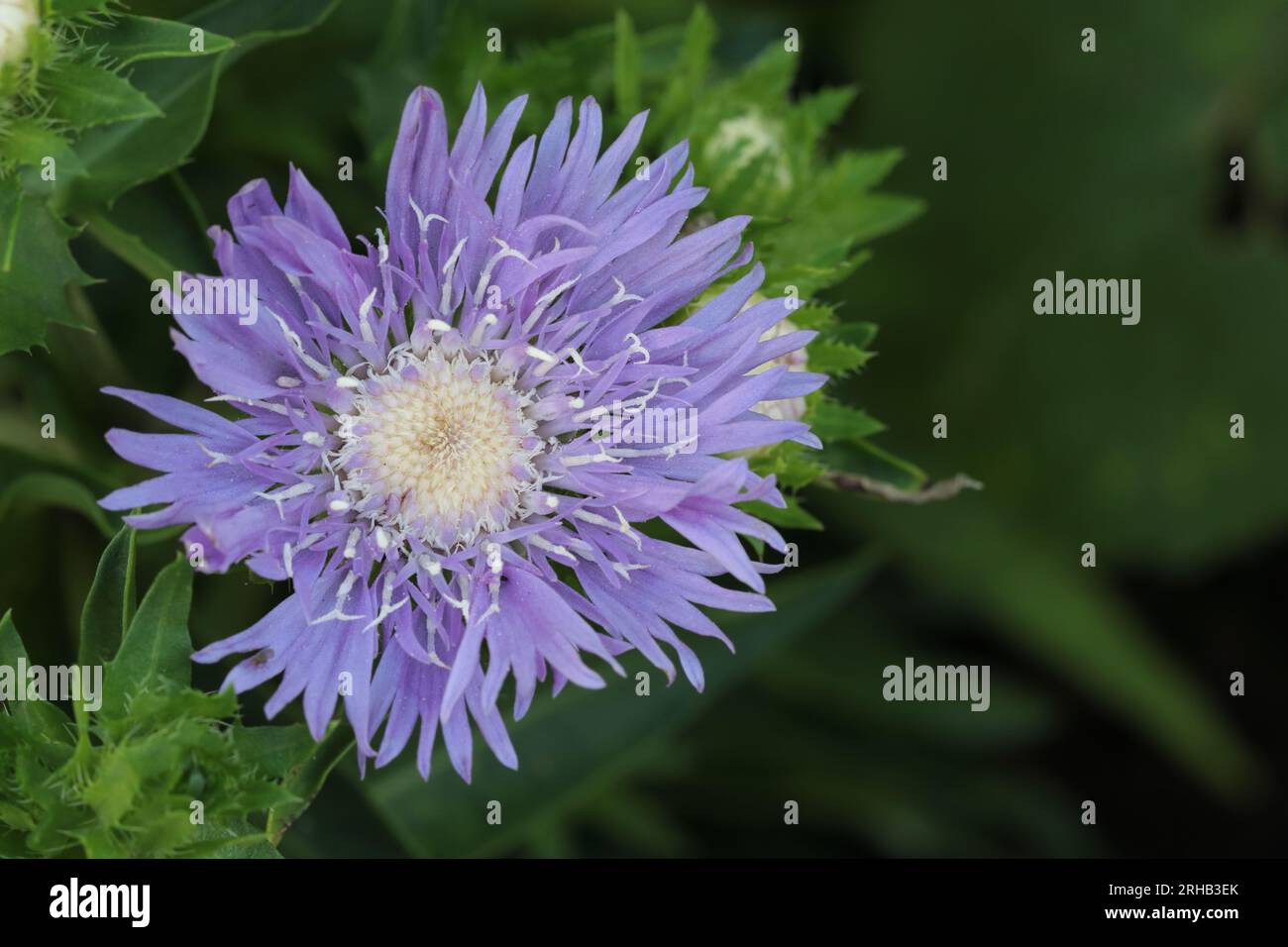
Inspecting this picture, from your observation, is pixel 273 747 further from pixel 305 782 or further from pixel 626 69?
pixel 626 69

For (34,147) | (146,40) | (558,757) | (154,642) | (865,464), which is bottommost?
(558,757)

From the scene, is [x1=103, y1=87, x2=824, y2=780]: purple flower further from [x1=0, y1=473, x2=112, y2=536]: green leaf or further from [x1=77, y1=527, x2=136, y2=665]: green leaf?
[x1=0, y1=473, x2=112, y2=536]: green leaf

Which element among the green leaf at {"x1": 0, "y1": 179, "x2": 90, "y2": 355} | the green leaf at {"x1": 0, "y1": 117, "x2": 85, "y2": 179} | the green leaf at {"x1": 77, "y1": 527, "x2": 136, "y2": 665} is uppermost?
the green leaf at {"x1": 0, "y1": 117, "x2": 85, "y2": 179}

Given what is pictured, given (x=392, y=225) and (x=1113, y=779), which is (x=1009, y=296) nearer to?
(x=1113, y=779)

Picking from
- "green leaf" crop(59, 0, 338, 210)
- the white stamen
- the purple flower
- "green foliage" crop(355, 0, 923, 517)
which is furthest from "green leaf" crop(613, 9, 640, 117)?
the white stamen

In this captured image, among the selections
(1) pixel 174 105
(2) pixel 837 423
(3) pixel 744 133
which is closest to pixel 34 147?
(1) pixel 174 105

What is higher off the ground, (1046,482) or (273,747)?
(1046,482)

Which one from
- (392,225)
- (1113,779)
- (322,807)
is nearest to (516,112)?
(392,225)

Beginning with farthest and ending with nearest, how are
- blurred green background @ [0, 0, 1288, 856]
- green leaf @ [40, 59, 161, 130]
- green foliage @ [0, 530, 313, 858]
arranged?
blurred green background @ [0, 0, 1288, 856]
green leaf @ [40, 59, 161, 130]
green foliage @ [0, 530, 313, 858]
